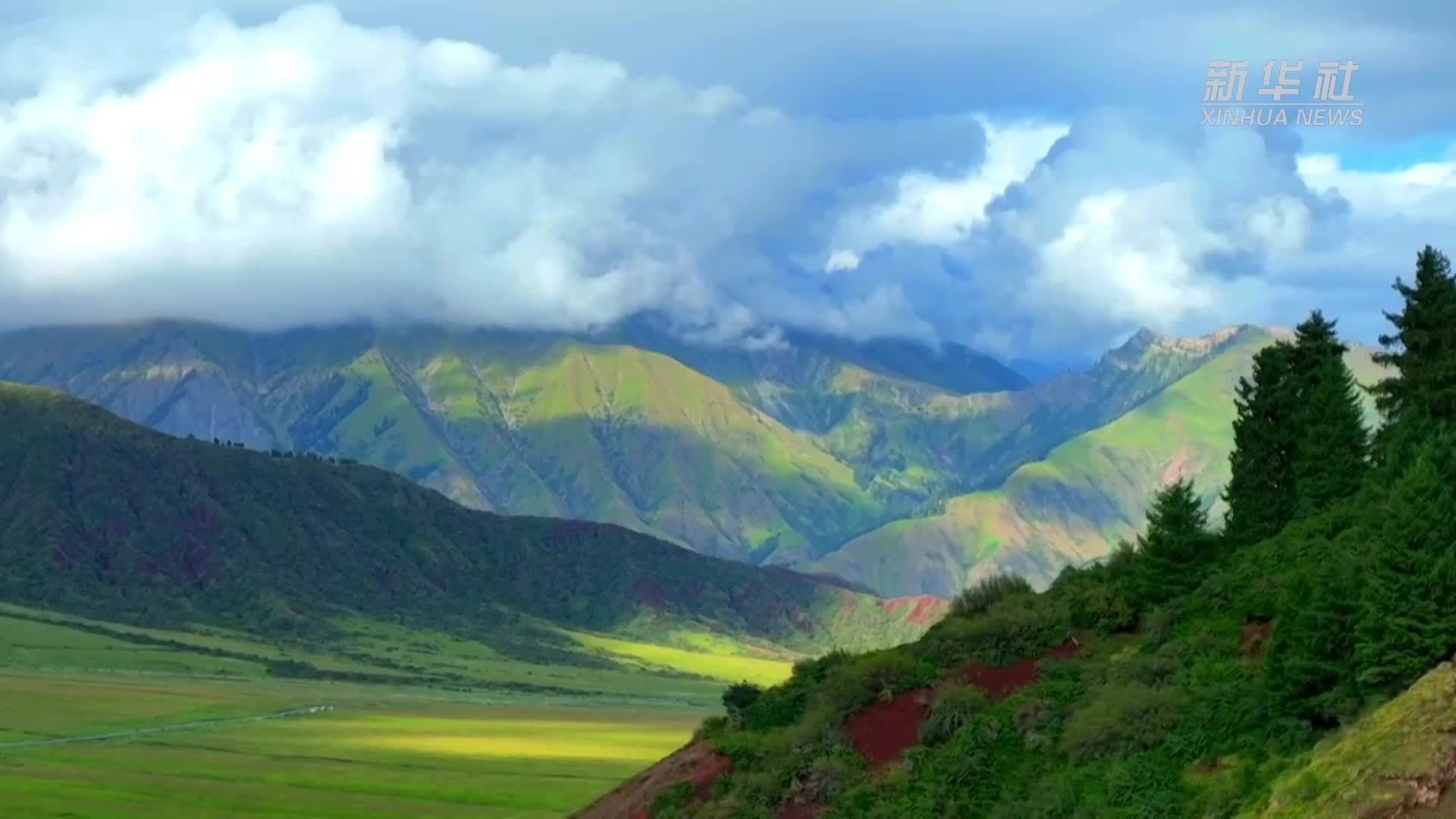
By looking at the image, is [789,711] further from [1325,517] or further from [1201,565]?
[1325,517]

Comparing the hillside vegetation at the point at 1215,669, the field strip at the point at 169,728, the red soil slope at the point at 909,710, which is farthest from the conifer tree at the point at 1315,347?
the field strip at the point at 169,728

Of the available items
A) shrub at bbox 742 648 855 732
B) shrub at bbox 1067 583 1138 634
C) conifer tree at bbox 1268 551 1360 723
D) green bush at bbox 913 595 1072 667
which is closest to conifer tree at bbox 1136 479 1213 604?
shrub at bbox 1067 583 1138 634

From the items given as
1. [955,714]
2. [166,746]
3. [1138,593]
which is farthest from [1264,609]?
[166,746]

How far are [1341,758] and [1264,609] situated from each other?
12.0 metres

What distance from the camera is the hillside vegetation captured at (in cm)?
3566

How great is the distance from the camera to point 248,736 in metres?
141

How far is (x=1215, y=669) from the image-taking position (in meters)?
42.0

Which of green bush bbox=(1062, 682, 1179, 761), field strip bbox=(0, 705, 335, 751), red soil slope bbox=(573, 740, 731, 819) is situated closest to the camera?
green bush bbox=(1062, 682, 1179, 761)

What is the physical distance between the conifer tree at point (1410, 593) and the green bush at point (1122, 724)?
5.16 m

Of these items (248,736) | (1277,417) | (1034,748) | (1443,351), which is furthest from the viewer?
(248,736)

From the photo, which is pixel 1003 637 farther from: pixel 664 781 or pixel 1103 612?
Result: pixel 664 781

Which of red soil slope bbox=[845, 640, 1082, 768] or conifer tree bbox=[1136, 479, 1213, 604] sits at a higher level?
conifer tree bbox=[1136, 479, 1213, 604]

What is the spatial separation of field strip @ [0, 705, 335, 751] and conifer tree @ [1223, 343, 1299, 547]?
95.4 m

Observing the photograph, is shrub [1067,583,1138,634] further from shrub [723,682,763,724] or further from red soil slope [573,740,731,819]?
shrub [723,682,763,724]
